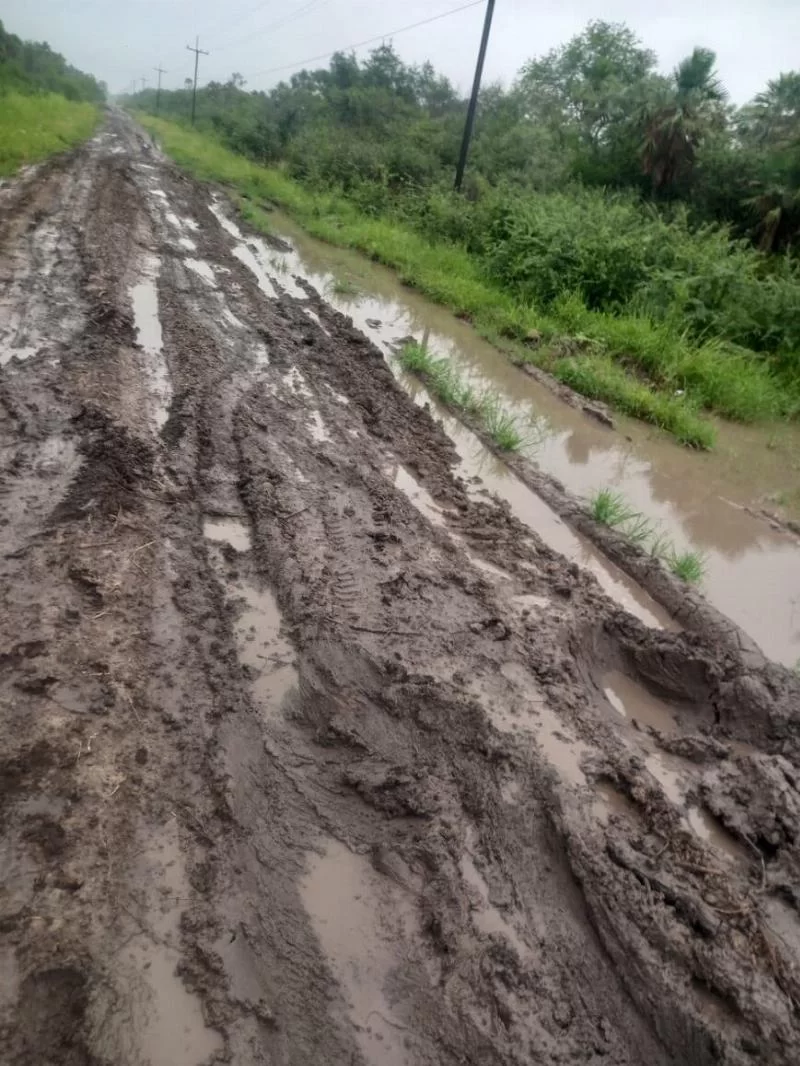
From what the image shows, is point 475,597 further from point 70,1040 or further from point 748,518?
point 748,518

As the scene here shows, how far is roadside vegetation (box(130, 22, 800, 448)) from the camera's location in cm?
911

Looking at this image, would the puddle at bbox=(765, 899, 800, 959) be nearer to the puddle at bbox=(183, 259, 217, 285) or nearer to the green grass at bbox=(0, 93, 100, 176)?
the puddle at bbox=(183, 259, 217, 285)

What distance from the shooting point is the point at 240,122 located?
33875 millimetres

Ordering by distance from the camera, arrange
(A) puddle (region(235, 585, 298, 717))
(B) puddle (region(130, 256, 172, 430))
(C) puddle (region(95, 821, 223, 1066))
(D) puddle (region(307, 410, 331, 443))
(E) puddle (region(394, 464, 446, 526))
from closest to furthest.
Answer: (C) puddle (region(95, 821, 223, 1066))
(A) puddle (region(235, 585, 298, 717))
(E) puddle (region(394, 464, 446, 526))
(B) puddle (region(130, 256, 172, 430))
(D) puddle (region(307, 410, 331, 443))

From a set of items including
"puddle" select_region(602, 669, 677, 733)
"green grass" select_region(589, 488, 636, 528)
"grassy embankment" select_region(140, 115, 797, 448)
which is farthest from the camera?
"grassy embankment" select_region(140, 115, 797, 448)

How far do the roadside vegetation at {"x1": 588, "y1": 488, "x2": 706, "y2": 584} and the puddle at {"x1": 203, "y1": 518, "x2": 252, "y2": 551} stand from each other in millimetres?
2885

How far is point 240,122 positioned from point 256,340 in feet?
108

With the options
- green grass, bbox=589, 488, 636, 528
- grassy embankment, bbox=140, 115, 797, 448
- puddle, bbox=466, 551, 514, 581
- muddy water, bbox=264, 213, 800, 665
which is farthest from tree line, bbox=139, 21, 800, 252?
puddle, bbox=466, 551, 514, 581

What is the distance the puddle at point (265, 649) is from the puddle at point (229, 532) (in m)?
0.46

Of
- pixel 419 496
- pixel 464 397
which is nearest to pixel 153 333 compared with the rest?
pixel 464 397

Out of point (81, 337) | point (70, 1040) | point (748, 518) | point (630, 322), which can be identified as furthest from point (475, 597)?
point (630, 322)

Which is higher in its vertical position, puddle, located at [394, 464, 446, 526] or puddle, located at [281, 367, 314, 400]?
puddle, located at [281, 367, 314, 400]

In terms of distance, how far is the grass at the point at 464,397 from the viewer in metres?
6.66

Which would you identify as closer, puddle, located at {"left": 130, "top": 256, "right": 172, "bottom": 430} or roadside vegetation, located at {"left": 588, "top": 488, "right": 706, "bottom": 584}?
roadside vegetation, located at {"left": 588, "top": 488, "right": 706, "bottom": 584}
